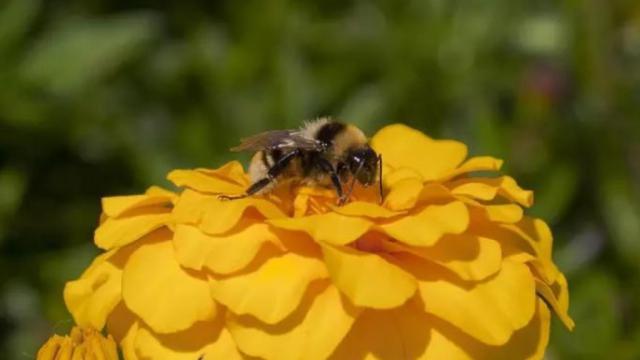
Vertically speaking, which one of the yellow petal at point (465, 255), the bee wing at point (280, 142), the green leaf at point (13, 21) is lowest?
the green leaf at point (13, 21)

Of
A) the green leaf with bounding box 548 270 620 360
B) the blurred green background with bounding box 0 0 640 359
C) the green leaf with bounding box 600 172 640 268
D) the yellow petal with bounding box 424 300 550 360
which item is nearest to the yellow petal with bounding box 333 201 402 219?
the yellow petal with bounding box 424 300 550 360

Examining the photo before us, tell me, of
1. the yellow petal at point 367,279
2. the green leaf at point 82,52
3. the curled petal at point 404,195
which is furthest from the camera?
the green leaf at point 82,52

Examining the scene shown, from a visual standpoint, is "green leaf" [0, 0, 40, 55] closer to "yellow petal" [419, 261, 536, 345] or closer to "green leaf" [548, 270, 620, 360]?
"green leaf" [548, 270, 620, 360]

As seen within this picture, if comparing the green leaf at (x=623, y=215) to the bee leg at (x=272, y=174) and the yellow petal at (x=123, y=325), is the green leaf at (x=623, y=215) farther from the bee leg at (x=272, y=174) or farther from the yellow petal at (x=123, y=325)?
the yellow petal at (x=123, y=325)

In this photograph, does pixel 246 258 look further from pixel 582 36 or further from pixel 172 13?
pixel 172 13

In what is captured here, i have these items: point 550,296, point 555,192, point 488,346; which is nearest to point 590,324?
point 555,192

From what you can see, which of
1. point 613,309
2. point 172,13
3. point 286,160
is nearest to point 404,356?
point 286,160

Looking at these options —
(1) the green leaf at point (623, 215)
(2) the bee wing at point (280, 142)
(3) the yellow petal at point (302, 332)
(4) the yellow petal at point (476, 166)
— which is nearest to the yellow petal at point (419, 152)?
(4) the yellow petal at point (476, 166)
